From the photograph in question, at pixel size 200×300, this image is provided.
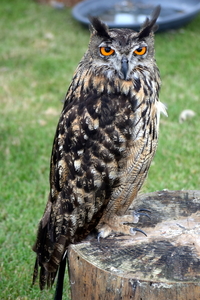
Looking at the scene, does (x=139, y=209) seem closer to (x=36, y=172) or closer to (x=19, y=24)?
(x=36, y=172)

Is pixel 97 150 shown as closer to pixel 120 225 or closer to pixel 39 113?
pixel 120 225

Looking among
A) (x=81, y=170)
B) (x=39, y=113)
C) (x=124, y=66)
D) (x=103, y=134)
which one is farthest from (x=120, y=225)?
(x=39, y=113)

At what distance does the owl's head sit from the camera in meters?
2.45

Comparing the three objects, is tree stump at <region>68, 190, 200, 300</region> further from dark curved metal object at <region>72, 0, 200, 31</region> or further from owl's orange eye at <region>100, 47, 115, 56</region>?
dark curved metal object at <region>72, 0, 200, 31</region>

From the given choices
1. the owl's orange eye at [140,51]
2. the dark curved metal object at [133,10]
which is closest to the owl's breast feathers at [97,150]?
the owl's orange eye at [140,51]

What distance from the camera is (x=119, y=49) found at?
2.45 m

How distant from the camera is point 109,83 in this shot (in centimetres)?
248

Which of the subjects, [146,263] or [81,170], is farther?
[81,170]

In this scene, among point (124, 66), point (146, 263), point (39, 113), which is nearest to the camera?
point (146, 263)

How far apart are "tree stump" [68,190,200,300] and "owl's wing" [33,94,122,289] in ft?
0.56

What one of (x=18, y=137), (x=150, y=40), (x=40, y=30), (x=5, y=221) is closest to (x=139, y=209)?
(x=150, y=40)

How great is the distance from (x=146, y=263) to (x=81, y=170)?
59cm

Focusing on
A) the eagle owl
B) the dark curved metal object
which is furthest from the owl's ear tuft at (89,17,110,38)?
the dark curved metal object

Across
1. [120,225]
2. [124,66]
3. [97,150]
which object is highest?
[124,66]
